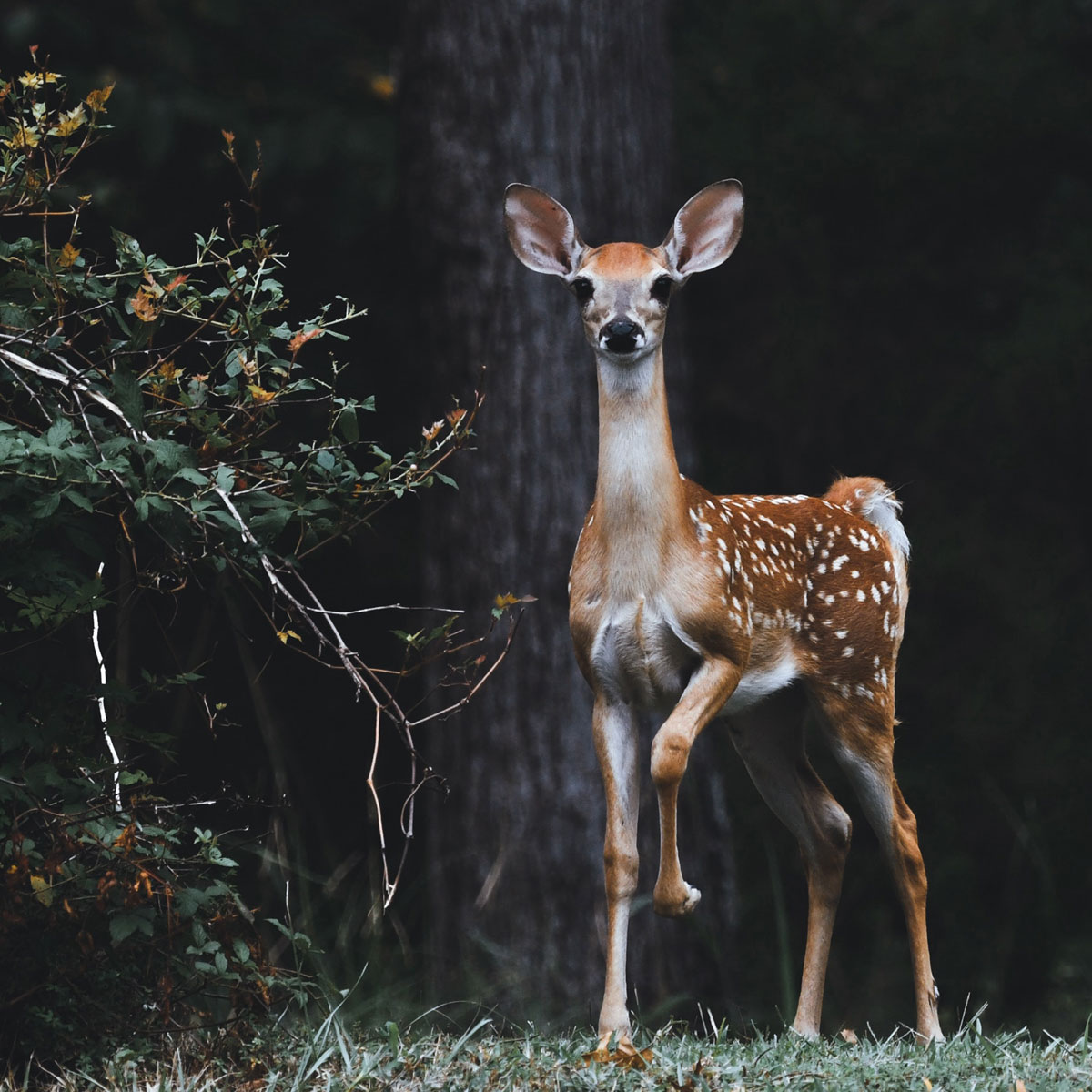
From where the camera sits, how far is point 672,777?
3.78m

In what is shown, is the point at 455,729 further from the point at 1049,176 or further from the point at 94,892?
the point at 1049,176

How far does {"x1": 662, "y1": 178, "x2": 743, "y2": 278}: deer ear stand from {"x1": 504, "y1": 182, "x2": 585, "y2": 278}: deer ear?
0.23m

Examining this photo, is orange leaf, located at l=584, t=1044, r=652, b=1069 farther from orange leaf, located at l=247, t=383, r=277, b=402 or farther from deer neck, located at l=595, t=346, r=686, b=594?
orange leaf, located at l=247, t=383, r=277, b=402

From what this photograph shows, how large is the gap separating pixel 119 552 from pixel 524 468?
99.6 inches

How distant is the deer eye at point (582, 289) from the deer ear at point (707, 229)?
10.6 inches

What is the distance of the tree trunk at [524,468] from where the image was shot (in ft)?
20.1

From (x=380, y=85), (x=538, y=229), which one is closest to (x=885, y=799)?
(x=538, y=229)

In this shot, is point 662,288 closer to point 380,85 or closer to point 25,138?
point 25,138

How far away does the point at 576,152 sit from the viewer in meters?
6.32

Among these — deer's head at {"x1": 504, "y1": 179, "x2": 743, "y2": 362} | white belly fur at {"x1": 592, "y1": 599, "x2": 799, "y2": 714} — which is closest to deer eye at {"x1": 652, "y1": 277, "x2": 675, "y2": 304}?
deer's head at {"x1": 504, "y1": 179, "x2": 743, "y2": 362}

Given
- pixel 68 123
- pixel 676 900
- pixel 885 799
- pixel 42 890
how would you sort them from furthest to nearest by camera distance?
pixel 885 799
pixel 676 900
pixel 68 123
pixel 42 890

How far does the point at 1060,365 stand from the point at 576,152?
4052mm

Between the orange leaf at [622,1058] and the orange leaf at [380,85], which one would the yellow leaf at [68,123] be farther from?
the orange leaf at [380,85]

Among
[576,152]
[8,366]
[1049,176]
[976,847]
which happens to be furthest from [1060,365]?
[8,366]
